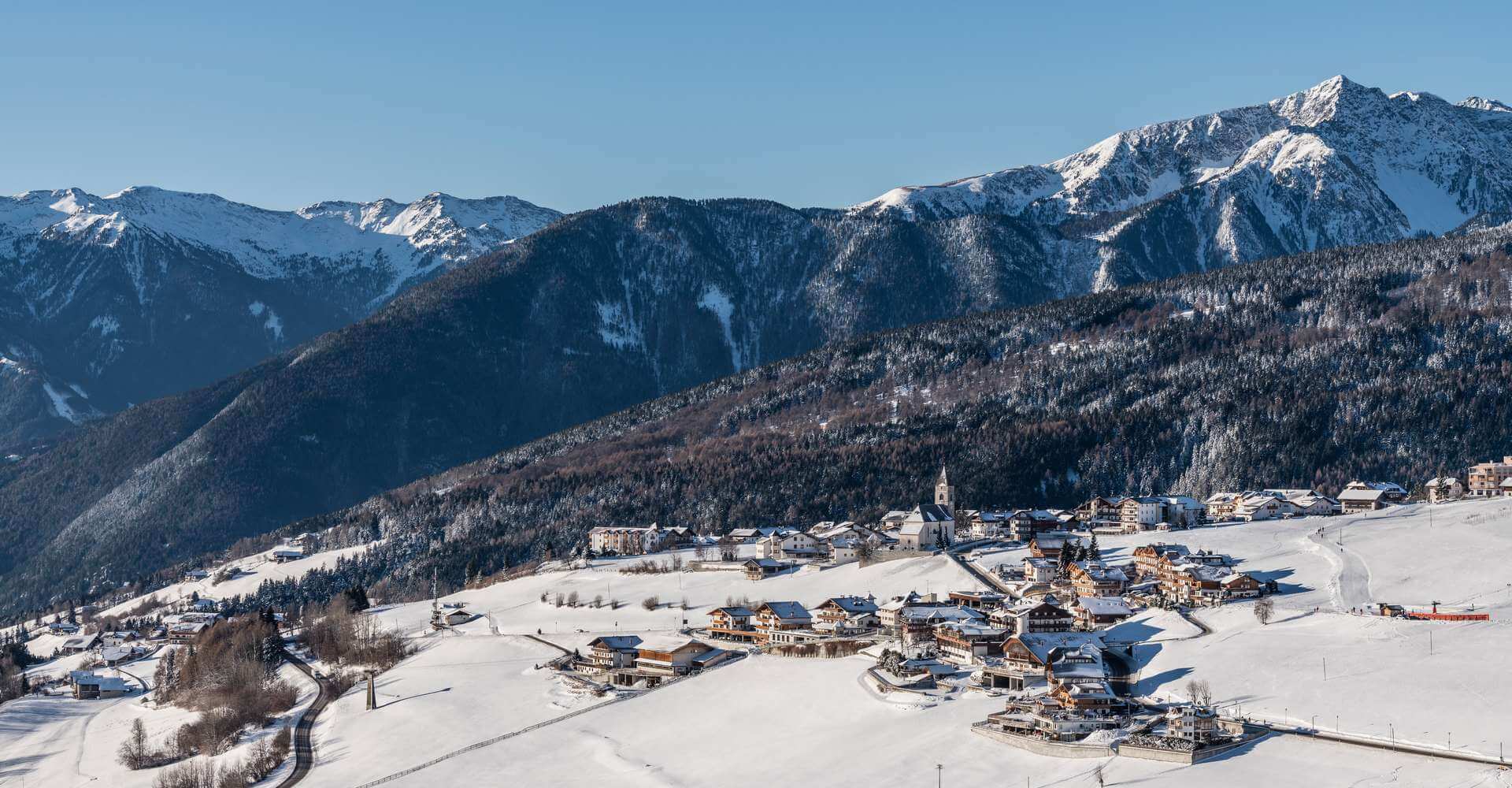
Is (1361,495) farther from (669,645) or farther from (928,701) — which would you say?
(928,701)

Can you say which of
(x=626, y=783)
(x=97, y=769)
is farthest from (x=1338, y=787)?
(x=97, y=769)

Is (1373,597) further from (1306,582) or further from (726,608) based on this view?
(726,608)

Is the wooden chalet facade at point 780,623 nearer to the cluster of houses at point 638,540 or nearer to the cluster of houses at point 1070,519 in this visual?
the cluster of houses at point 1070,519

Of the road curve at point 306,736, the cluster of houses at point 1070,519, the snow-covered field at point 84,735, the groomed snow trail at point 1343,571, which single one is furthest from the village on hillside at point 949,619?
the snow-covered field at point 84,735

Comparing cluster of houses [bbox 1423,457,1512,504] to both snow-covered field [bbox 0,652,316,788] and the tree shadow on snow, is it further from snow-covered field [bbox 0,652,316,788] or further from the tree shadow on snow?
snow-covered field [bbox 0,652,316,788]

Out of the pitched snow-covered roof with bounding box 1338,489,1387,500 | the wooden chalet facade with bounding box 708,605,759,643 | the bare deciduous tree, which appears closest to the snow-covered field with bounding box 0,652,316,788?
the wooden chalet facade with bounding box 708,605,759,643

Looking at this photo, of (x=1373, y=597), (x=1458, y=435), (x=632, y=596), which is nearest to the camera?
(x=1373, y=597)

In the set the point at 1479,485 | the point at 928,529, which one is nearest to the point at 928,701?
the point at 928,529

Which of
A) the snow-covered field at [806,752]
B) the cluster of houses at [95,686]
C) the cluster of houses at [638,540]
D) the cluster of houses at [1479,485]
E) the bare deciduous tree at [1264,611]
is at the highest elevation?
the cluster of houses at [638,540]
